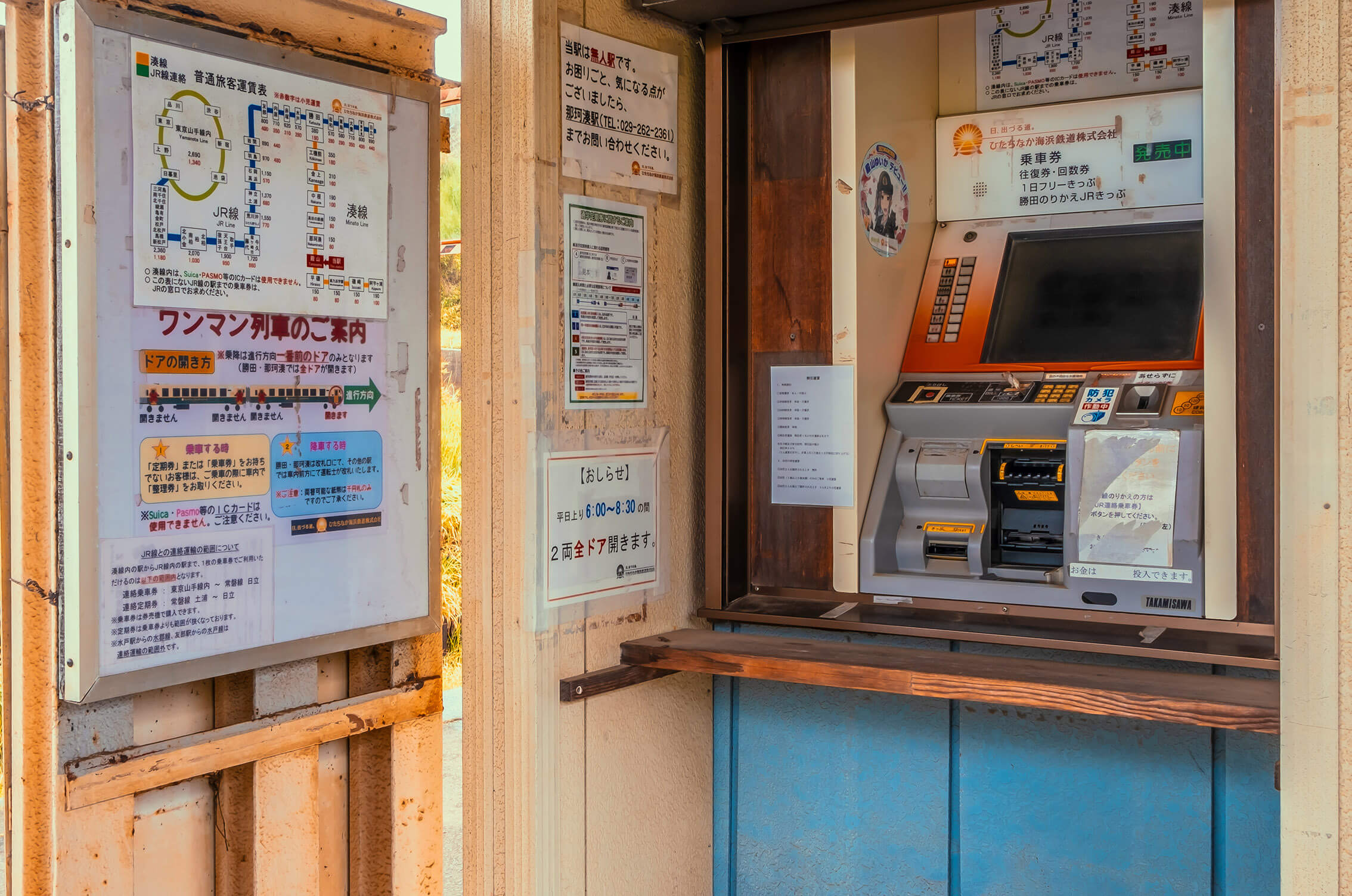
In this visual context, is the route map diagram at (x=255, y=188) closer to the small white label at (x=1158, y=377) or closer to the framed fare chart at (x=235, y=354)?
the framed fare chart at (x=235, y=354)

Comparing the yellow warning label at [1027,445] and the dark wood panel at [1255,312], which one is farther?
the yellow warning label at [1027,445]

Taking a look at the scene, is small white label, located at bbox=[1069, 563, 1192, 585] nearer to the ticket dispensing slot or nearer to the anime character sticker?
the ticket dispensing slot

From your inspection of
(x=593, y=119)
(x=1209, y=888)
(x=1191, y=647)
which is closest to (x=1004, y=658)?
(x=1191, y=647)

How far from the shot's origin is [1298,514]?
4.57 ft

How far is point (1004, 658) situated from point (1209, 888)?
524 millimetres

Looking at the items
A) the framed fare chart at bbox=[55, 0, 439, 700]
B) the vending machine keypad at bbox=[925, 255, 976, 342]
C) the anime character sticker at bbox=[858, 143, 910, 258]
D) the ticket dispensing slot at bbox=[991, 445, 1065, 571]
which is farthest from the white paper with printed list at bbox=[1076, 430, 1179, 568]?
the framed fare chart at bbox=[55, 0, 439, 700]

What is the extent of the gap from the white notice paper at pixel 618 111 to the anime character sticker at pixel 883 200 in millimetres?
421

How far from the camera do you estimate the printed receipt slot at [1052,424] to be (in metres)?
2.09

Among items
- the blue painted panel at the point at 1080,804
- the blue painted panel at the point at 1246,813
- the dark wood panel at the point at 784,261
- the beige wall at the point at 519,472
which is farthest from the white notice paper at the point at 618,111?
the blue painted panel at the point at 1246,813

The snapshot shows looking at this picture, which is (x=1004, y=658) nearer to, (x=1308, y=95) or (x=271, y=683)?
(x=1308, y=95)

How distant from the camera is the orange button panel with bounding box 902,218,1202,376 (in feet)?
8.42

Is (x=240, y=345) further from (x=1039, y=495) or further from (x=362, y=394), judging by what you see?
(x=1039, y=495)

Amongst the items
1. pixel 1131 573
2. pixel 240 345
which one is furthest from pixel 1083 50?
pixel 240 345

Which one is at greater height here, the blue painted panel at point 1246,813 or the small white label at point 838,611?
the small white label at point 838,611
